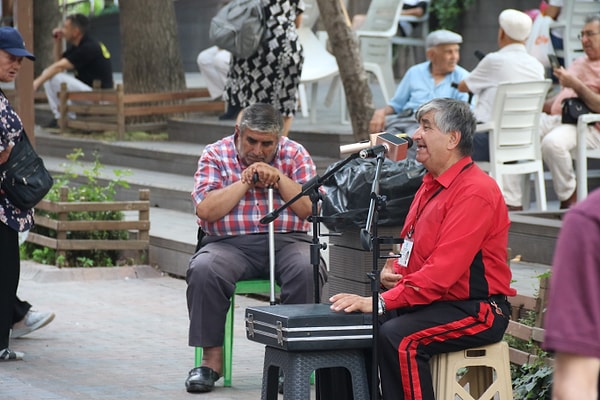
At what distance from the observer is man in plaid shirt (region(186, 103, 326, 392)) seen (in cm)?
632

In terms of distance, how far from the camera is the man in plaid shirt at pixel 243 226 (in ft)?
20.7

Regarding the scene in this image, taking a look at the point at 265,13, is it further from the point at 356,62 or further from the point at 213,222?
the point at 213,222

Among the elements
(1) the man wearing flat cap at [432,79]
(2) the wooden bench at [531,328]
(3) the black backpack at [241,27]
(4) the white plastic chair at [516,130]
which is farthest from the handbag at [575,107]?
(2) the wooden bench at [531,328]

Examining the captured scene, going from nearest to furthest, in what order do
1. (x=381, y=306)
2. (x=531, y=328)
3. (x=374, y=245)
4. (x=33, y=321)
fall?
1. (x=374, y=245)
2. (x=381, y=306)
3. (x=531, y=328)
4. (x=33, y=321)

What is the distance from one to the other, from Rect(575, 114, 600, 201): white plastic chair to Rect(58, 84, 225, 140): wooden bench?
21.0ft

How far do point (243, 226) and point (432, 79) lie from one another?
4019mm

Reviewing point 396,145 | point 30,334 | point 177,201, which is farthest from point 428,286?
point 177,201

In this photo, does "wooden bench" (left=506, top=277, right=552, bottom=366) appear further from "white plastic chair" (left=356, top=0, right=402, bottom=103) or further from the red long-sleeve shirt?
"white plastic chair" (left=356, top=0, right=402, bottom=103)

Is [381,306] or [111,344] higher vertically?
[381,306]

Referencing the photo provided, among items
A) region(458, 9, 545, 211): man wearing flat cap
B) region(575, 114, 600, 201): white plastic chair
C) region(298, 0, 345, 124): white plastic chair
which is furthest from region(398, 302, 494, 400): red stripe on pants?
region(298, 0, 345, 124): white plastic chair

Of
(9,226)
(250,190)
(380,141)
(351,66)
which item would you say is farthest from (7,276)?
(351,66)

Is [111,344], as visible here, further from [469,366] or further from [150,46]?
[150,46]

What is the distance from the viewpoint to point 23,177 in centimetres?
702

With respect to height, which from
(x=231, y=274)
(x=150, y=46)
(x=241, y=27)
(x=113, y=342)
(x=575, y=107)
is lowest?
(x=113, y=342)
